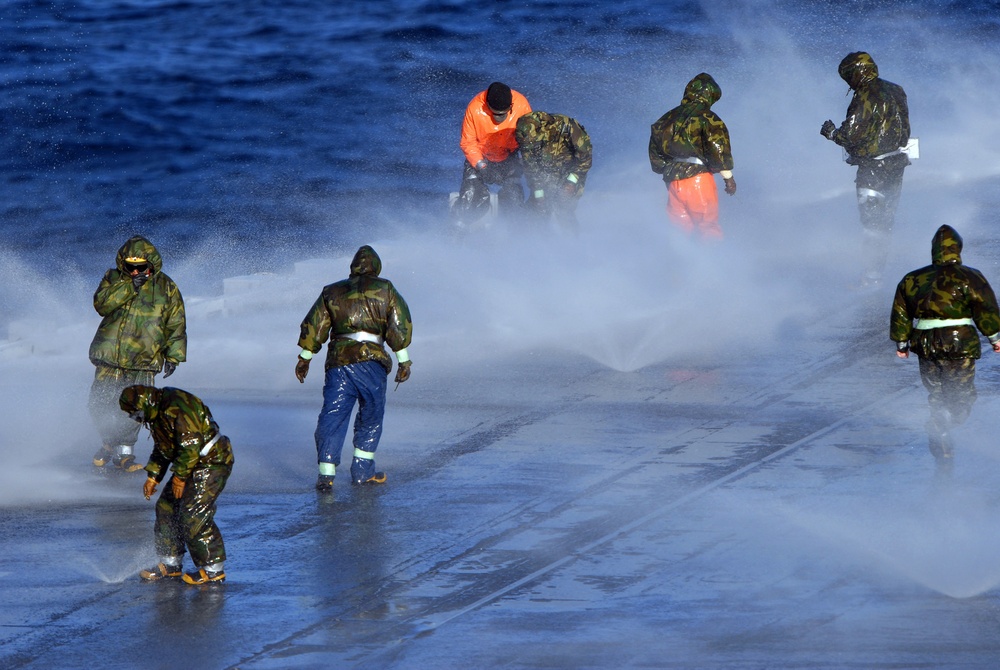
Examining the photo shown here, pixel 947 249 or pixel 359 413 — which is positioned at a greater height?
pixel 947 249

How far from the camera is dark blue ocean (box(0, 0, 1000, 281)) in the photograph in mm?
34650

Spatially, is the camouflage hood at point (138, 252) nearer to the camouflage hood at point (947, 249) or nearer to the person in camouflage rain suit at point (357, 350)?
the person in camouflage rain suit at point (357, 350)

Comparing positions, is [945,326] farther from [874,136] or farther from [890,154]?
[890,154]

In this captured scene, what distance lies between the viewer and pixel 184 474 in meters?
9.31

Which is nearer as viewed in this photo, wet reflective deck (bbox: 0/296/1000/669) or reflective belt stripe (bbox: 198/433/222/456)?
wet reflective deck (bbox: 0/296/1000/669)

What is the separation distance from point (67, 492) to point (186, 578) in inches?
93.6

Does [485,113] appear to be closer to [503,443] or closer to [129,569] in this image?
[503,443]

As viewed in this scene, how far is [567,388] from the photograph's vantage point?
45.5ft

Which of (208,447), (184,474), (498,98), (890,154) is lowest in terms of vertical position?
(184,474)

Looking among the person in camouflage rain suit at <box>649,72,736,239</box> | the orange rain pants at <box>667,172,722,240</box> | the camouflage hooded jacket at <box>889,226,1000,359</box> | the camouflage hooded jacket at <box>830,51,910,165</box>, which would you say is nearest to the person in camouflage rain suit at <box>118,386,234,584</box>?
the camouflage hooded jacket at <box>889,226,1000,359</box>

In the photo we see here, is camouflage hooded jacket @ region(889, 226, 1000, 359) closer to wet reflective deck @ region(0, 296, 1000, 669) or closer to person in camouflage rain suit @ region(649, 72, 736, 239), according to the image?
wet reflective deck @ region(0, 296, 1000, 669)

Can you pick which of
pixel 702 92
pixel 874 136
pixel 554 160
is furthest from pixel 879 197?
pixel 554 160

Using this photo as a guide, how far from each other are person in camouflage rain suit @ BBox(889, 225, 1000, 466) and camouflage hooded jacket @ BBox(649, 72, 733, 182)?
5.52 meters

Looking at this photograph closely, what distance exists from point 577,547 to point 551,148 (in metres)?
8.28
